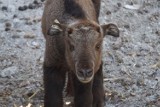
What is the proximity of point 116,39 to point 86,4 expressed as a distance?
7.51 feet

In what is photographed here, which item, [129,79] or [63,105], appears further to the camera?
[129,79]

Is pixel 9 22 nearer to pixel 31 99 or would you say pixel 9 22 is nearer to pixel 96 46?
pixel 31 99

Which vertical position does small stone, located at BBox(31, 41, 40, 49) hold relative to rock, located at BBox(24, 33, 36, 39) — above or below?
below

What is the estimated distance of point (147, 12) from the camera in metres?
9.74

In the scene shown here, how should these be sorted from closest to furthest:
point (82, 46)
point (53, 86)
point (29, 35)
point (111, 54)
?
point (82, 46), point (53, 86), point (111, 54), point (29, 35)

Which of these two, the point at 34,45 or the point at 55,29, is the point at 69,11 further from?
the point at 34,45

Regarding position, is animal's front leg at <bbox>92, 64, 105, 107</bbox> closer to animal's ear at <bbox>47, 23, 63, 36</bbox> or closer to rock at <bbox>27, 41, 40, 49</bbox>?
animal's ear at <bbox>47, 23, 63, 36</bbox>

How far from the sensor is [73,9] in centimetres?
645

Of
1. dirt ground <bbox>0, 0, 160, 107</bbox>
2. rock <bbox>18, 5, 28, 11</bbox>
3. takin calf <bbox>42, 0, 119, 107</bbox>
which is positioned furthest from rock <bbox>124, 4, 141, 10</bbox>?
takin calf <bbox>42, 0, 119, 107</bbox>

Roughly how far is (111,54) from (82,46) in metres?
2.73

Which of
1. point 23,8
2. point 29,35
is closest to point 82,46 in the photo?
point 29,35

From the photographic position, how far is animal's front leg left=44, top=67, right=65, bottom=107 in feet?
21.7

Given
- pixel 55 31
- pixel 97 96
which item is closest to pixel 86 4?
pixel 55 31

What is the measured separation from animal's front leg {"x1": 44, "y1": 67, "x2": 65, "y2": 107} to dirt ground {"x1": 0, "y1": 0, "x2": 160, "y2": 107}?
805 mm
